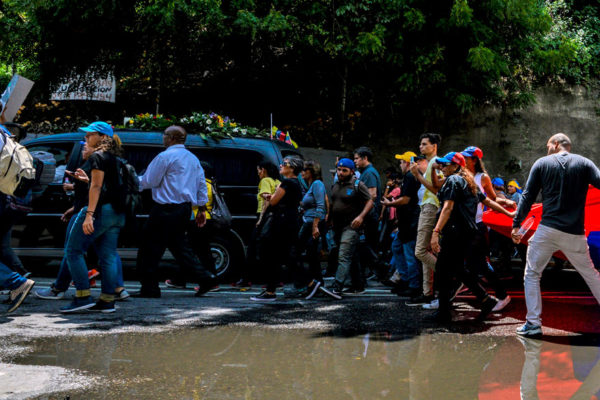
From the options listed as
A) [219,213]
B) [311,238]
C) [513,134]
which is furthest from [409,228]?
[513,134]

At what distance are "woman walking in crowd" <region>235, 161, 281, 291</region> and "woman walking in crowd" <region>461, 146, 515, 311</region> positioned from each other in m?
2.70

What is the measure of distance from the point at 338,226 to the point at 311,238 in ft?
1.36

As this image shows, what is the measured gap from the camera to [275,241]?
27.3 feet

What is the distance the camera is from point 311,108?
734 inches

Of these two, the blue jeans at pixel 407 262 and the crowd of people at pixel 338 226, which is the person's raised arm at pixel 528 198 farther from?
the blue jeans at pixel 407 262

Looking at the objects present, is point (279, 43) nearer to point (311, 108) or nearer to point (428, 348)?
point (311, 108)

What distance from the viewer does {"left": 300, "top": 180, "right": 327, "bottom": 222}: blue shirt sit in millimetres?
8711

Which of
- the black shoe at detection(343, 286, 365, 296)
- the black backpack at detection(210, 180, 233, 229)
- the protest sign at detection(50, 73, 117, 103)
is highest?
the protest sign at detection(50, 73, 117, 103)

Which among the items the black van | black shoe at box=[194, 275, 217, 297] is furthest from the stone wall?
black shoe at box=[194, 275, 217, 297]

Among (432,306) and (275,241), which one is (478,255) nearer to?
(432,306)

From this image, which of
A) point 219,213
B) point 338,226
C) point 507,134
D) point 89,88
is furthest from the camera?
point 507,134

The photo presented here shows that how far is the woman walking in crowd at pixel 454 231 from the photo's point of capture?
6.82m

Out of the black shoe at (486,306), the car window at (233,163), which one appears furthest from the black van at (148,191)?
the black shoe at (486,306)

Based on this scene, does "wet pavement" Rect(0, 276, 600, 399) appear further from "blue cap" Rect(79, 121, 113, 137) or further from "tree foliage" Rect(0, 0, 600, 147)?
"tree foliage" Rect(0, 0, 600, 147)
